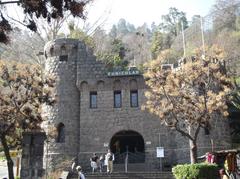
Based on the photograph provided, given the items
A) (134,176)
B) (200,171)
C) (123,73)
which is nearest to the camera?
(200,171)

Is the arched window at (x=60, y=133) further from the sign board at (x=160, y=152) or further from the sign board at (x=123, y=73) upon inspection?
the sign board at (x=160, y=152)

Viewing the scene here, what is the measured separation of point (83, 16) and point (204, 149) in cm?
2287

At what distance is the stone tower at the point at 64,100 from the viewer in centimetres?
3003

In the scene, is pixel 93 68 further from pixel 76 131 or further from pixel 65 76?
pixel 76 131

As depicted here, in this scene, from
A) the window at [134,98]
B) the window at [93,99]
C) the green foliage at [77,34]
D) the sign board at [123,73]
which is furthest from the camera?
the green foliage at [77,34]

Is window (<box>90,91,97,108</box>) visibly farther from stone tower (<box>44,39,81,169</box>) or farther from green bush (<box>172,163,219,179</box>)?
green bush (<box>172,163,219,179</box>)

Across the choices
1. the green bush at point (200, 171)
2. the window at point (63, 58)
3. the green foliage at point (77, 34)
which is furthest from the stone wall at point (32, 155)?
the green foliage at point (77, 34)

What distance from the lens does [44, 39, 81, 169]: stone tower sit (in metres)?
30.0

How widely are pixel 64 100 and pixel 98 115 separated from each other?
2.93 metres

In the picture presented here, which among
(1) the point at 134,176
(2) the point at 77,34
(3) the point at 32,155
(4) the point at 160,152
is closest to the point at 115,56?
(2) the point at 77,34

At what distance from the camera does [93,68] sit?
31500 millimetres

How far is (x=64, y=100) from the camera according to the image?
Answer: 3105 cm

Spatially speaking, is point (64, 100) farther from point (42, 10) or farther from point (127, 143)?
point (42, 10)

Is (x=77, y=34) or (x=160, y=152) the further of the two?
(x=77, y=34)
